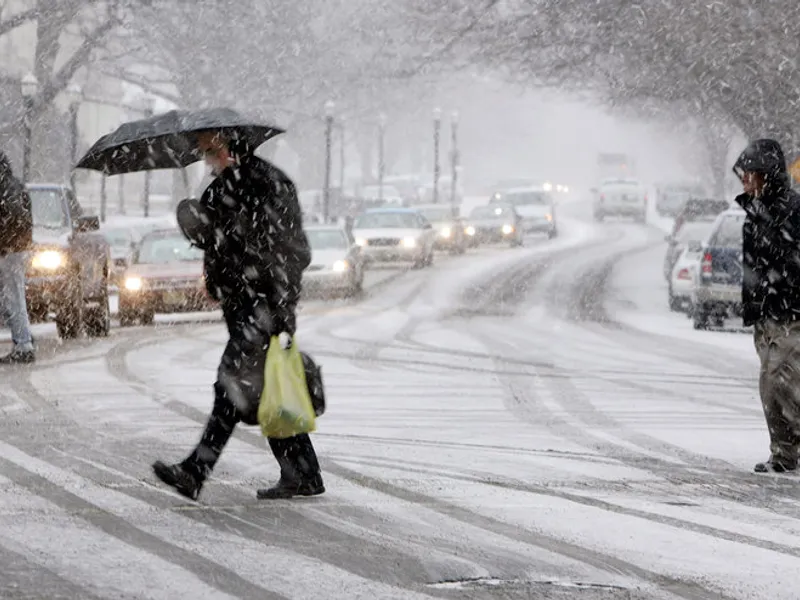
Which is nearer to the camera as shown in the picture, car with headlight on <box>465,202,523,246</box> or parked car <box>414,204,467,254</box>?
parked car <box>414,204,467,254</box>

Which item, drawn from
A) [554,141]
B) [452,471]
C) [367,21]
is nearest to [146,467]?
[452,471]

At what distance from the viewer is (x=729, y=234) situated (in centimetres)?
2525

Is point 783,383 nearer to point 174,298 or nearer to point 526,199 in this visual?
point 174,298

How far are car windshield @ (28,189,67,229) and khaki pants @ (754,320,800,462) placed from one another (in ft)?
40.6

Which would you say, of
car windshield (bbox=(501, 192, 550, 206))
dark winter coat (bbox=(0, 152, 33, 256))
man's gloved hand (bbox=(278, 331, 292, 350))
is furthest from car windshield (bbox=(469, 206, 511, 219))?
man's gloved hand (bbox=(278, 331, 292, 350))

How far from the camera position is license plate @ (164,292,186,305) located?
85.4ft

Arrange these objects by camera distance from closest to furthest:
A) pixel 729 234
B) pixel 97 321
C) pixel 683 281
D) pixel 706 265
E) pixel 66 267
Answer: pixel 66 267 → pixel 97 321 → pixel 706 265 → pixel 729 234 → pixel 683 281

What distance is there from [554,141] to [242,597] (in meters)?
173

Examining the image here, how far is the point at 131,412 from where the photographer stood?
1262 centimetres

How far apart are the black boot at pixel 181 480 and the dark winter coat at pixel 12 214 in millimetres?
7586

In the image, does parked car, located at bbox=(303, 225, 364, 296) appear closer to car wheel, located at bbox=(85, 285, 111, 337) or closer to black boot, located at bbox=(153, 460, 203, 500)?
car wheel, located at bbox=(85, 285, 111, 337)

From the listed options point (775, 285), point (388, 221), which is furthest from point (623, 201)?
point (775, 285)

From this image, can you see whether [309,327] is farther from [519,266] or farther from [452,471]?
[519,266]

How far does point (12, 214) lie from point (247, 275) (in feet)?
25.7
